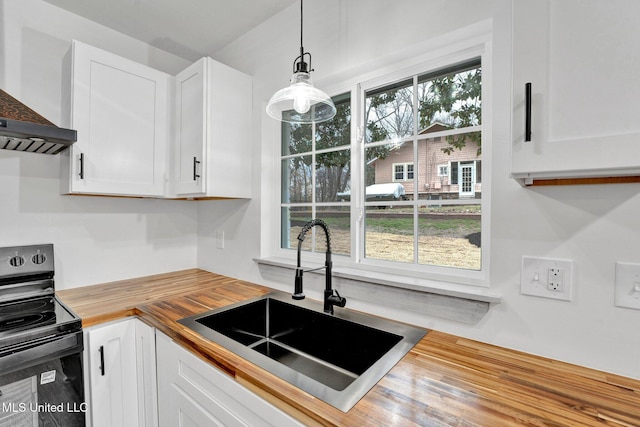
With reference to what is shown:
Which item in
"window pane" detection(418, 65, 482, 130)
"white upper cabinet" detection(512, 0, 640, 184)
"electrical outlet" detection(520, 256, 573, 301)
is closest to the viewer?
"white upper cabinet" detection(512, 0, 640, 184)

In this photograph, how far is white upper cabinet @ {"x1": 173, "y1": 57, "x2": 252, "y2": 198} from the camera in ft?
5.82

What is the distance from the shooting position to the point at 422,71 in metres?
1.36

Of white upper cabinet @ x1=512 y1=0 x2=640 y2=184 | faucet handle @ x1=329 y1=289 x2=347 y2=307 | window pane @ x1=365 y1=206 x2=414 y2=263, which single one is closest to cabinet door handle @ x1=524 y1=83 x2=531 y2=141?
white upper cabinet @ x1=512 y1=0 x2=640 y2=184

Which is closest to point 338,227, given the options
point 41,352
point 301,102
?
point 301,102

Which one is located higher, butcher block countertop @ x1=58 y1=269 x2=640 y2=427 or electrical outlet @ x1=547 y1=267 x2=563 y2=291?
electrical outlet @ x1=547 y1=267 x2=563 y2=291

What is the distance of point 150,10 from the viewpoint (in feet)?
5.84

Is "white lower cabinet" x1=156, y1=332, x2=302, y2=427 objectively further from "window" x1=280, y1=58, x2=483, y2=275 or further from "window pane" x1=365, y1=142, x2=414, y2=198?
"window pane" x1=365, y1=142, x2=414, y2=198

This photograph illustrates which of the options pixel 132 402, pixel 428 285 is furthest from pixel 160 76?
pixel 428 285

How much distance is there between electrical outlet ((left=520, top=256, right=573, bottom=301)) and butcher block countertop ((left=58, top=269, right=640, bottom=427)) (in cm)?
21

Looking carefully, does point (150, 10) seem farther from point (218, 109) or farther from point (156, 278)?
point (156, 278)

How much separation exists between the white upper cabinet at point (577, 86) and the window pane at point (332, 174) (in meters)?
0.94

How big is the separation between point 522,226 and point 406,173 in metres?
0.54

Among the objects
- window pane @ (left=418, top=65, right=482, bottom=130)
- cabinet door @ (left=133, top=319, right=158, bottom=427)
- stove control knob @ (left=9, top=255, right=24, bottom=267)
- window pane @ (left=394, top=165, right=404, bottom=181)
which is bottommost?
cabinet door @ (left=133, top=319, right=158, bottom=427)

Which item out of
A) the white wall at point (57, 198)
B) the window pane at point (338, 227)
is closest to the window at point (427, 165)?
the window pane at point (338, 227)
